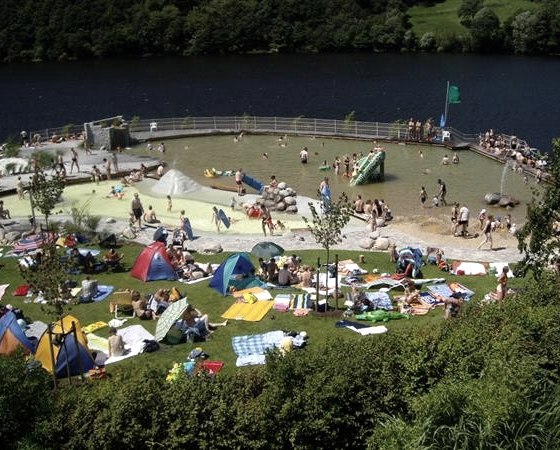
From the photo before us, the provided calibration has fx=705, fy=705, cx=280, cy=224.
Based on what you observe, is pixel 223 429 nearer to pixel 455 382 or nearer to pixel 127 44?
pixel 455 382

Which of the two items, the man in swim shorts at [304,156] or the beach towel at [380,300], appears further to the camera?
the man in swim shorts at [304,156]

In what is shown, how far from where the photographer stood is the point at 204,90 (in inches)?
3910

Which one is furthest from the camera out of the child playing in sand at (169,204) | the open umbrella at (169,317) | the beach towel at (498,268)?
the child playing in sand at (169,204)

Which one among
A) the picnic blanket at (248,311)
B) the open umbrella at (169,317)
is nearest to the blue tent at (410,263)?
the picnic blanket at (248,311)

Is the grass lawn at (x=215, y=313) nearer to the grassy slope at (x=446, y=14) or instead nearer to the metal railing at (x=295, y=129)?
the metal railing at (x=295, y=129)

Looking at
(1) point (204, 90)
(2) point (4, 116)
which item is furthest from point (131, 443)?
(1) point (204, 90)

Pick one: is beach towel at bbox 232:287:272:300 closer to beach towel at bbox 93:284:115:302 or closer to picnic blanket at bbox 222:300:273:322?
picnic blanket at bbox 222:300:273:322

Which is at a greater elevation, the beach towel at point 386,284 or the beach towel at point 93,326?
the beach towel at point 386,284

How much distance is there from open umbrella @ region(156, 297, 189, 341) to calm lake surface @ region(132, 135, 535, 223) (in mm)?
19602

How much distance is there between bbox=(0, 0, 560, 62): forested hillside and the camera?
128875 mm

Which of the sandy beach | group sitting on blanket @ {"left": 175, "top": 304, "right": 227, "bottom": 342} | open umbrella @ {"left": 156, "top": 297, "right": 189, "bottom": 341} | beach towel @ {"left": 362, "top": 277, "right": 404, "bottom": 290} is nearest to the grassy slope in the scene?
the sandy beach

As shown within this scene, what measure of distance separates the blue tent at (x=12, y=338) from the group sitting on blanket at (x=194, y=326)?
4.73m

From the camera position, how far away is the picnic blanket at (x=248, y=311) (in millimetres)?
24766

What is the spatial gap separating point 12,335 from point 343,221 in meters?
11.9
